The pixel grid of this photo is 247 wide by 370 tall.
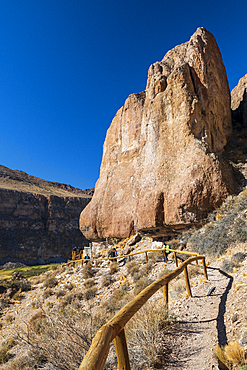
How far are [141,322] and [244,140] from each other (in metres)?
16.6

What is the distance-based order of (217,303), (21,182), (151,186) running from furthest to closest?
(21,182)
(151,186)
(217,303)

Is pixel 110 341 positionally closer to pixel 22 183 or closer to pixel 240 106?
pixel 240 106

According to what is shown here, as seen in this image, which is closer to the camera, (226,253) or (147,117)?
(226,253)

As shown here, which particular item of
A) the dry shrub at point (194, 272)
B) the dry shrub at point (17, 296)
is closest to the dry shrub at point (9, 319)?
the dry shrub at point (17, 296)

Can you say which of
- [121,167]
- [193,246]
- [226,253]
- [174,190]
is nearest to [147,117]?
[121,167]

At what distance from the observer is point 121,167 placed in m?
19.9

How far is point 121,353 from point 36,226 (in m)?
80.7

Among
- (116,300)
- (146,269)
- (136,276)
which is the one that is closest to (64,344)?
(116,300)

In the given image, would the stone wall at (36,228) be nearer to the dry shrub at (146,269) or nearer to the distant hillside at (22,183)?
the distant hillside at (22,183)

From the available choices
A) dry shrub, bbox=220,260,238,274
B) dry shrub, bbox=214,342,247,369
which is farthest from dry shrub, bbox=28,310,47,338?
dry shrub, bbox=220,260,238,274

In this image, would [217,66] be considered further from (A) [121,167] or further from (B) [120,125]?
(A) [121,167]

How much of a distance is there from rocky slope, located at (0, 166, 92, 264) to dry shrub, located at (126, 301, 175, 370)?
70.3m

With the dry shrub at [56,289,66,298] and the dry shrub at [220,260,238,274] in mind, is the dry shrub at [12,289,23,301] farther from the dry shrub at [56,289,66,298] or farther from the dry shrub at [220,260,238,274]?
the dry shrub at [220,260,238,274]

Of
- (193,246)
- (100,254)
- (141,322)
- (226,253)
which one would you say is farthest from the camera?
(100,254)
